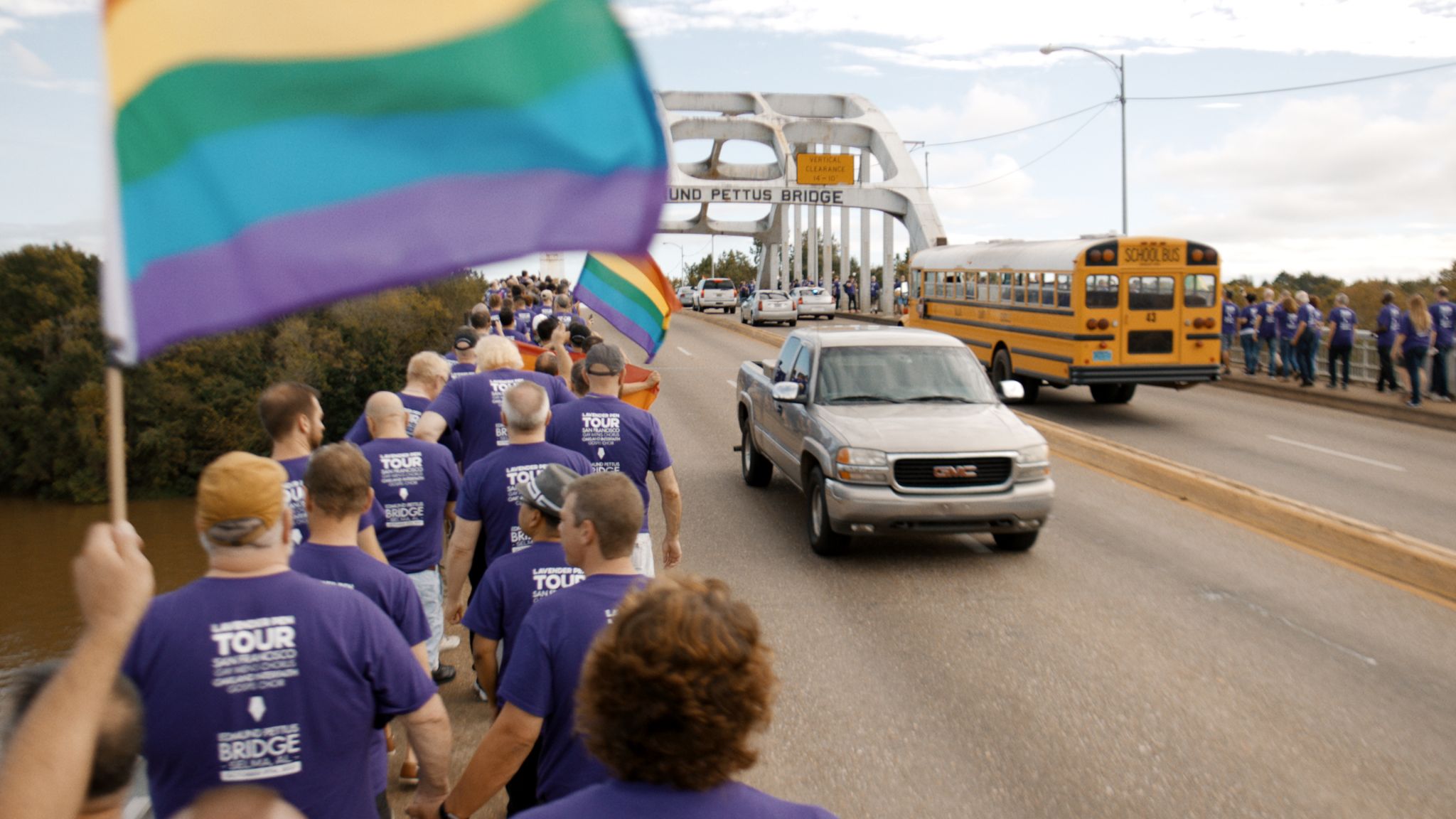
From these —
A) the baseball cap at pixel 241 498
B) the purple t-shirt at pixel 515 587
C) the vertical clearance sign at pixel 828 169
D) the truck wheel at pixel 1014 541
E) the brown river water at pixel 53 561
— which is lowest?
the brown river water at pixel 53 561

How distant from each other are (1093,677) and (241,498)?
522cm

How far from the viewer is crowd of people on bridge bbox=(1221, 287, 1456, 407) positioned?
1884 centimetres

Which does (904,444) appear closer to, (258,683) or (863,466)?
(863,466)

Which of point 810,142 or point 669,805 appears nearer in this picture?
point 669,805

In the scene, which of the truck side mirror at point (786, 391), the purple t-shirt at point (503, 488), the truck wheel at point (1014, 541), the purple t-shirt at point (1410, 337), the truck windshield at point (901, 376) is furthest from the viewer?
the purple t-shirt at point (1410, 337)

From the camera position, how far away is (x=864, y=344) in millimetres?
10844

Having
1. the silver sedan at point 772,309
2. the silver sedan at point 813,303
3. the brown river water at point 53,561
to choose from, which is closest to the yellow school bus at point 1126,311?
the silver sedan at point 772,309

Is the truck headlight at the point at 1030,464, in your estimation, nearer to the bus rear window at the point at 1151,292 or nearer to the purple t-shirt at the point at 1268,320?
the bus rear window at the point at 1151,292

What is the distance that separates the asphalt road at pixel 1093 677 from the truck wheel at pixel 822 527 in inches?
4.6

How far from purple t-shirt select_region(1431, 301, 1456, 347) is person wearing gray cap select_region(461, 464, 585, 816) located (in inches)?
748

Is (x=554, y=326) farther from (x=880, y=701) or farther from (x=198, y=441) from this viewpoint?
(x=198, y=441)

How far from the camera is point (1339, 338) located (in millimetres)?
21141

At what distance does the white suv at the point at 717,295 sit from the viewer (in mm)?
65625


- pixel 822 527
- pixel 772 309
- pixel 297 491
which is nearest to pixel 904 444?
pixel 822 527
